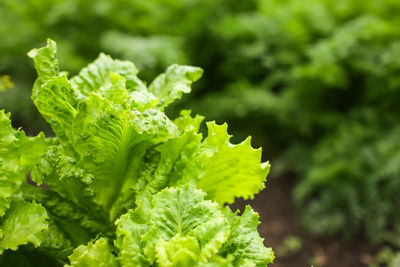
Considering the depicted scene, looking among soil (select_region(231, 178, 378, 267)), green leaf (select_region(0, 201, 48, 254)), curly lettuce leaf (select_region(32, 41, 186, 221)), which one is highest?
soil (select_region(231, 178, 378, 267))

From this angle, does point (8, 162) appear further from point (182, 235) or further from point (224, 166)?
point (224, 166)

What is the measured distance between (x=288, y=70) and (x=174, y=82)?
3.86m

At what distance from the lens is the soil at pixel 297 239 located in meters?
3.96

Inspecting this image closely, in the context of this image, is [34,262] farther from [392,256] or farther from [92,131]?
[392,256]

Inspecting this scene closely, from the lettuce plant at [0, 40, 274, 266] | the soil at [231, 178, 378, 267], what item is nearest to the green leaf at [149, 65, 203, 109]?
the lettuce plant at [0, 40, 274, 266]

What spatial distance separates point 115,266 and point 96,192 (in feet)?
0.93

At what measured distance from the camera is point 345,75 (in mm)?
4664

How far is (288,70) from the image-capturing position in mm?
5066

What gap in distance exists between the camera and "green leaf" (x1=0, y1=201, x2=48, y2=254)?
3.72 feet

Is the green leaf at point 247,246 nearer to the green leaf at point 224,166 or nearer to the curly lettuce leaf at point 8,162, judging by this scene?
the green leaf at point 224,166

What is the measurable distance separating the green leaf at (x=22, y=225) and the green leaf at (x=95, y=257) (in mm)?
129

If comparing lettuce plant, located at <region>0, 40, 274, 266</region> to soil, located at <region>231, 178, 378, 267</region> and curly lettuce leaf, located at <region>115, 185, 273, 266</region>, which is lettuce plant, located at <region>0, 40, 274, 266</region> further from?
soil, located at <region>231, 178, 378, 267</region>

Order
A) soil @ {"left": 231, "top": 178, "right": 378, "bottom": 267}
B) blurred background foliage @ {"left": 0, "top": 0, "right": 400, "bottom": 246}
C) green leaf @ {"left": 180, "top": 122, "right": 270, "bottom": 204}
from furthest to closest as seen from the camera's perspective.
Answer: blurred background foliage @ {"left": 0, "top": 0, "right": 400, "bottom": 246}, soil @ {"left": 231, "top": 178, "right": 378, "bottom": 267}, green leaf @ {"left": 180, "top": 122, "right": 270, "bottom": 204}

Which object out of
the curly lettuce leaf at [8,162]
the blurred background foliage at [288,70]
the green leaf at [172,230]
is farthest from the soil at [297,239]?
the curly lettuce leaf at [8,162]
